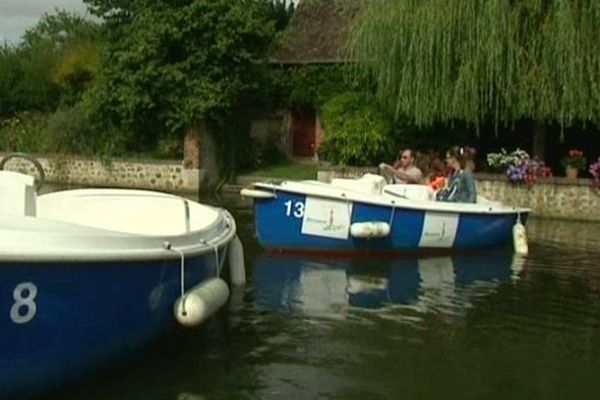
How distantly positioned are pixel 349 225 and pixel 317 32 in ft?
70.7

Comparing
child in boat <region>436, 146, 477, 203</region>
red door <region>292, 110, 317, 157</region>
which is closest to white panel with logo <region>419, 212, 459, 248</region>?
child in boat <region>436, 146, 477, 203</region>

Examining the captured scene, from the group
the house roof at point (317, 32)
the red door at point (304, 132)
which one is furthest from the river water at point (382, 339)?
the red door at point (304, 132)

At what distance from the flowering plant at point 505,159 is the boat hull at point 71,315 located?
1728 centimetres

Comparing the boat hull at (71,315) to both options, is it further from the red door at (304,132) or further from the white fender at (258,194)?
the red door at (304,132)

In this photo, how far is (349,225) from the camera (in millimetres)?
13453

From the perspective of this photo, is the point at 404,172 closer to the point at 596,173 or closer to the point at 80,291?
the point at 596,173

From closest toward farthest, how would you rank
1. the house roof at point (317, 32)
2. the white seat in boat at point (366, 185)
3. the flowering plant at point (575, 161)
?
the white seat in boat at point (366, 185) → the flowering plant at point (575, 161) → the house roof at point (317, 32)

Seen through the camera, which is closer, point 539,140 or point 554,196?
point 554,196

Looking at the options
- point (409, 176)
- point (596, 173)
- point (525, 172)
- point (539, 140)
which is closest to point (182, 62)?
point (539, 140)

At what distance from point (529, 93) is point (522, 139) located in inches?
200

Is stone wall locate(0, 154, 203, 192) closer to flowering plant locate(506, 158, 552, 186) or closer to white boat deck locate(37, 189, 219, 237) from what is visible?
flowering plant locate(506, 158, 552, 186)

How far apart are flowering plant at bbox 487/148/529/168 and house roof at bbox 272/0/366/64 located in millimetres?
7434

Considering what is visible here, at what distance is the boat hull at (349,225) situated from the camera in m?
13.4

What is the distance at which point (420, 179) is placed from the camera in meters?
16.0
